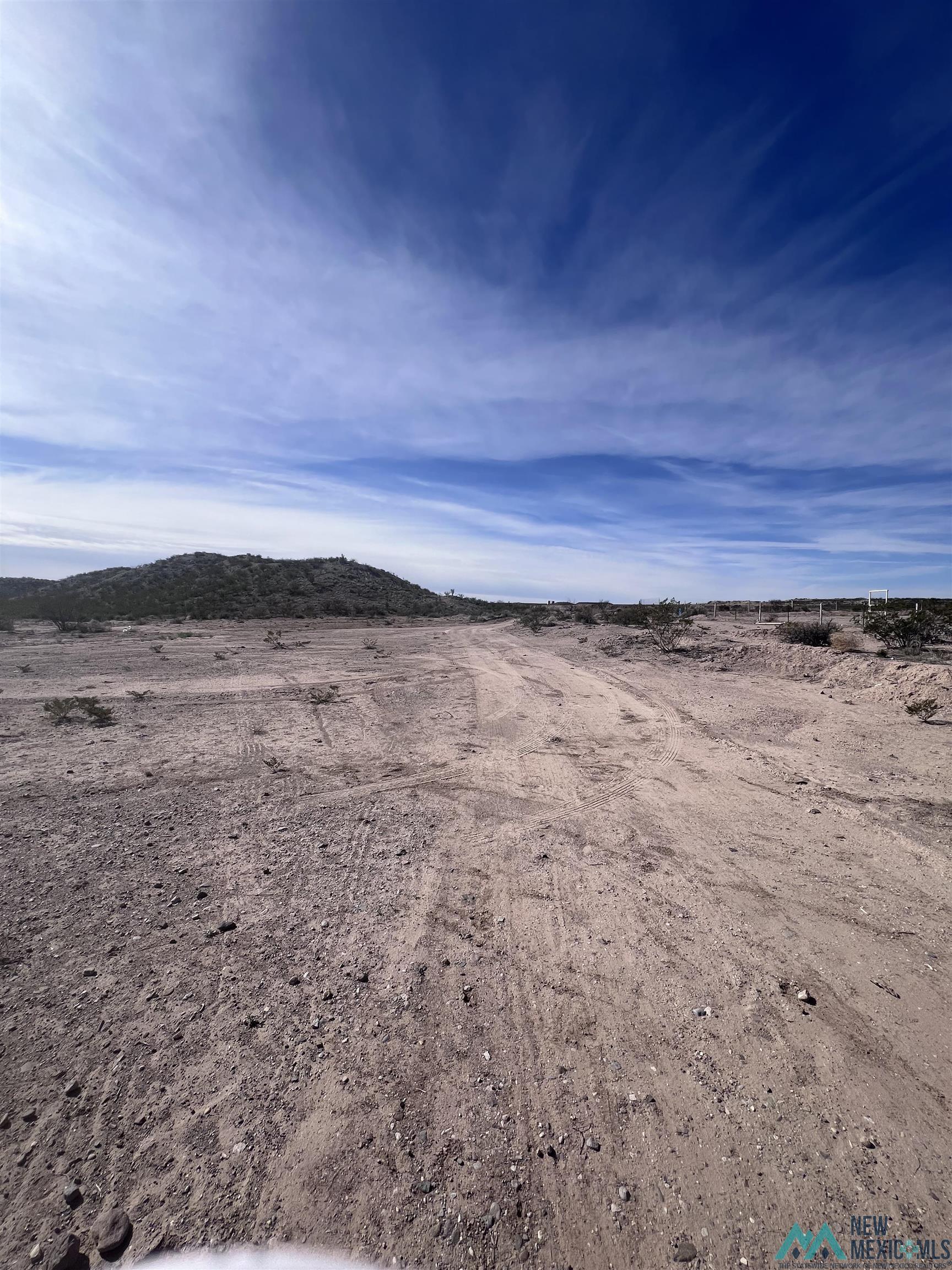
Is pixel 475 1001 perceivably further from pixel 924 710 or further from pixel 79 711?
pixel 79 711

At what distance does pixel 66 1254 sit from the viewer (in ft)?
6.65

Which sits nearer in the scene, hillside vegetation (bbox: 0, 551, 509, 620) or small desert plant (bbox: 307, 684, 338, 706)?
small desert plant (bbox: 307, 684, 338, 706)

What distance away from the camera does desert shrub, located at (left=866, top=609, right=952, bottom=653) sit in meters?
15.1

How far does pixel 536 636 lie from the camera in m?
27.1

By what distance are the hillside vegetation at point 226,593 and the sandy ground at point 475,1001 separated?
3213 centimetres

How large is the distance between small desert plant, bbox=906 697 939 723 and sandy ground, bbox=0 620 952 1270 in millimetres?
1513

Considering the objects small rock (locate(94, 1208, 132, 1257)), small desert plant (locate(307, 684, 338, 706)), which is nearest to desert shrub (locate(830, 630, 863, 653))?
small desert plant (locate(307, 684, 338, 706))

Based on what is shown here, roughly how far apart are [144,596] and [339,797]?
4646 cm

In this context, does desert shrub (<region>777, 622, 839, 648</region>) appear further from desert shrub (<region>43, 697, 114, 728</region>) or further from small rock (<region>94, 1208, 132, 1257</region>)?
desert shrub (<region>43, 697, 114, 728</region>)

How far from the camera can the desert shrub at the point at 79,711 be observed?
9016mm

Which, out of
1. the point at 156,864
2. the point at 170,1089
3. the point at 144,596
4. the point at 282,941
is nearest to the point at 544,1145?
the point at 170,1089

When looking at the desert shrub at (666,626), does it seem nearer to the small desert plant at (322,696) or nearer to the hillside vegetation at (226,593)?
the small desert plant at (322,696)

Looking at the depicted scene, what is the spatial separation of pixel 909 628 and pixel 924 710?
8.02 m

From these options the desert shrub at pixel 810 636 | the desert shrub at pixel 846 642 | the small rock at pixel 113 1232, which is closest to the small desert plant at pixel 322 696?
the small rock at pixel 113 1232
